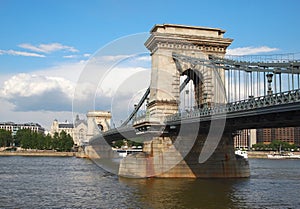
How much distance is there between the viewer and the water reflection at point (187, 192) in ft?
88.2

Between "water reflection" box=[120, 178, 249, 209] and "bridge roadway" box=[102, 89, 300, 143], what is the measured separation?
4.62 meters

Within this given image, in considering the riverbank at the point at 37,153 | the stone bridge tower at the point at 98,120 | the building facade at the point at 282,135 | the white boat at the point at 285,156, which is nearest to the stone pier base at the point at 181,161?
the riverbank at the point at 37,153

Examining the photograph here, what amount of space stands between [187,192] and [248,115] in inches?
285

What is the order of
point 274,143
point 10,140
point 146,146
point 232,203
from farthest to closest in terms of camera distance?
point 10,140, point 274,143, point 146,146, point 232,203

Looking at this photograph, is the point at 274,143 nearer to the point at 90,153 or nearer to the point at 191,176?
the point at 90,153

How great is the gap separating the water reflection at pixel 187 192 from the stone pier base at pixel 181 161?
5.03 feet

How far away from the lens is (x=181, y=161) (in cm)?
4081

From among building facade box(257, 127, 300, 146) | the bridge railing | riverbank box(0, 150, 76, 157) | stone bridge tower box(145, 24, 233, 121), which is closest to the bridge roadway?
the bridge railing

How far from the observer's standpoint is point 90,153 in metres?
109

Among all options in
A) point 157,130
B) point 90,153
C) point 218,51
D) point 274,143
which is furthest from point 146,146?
point 274,143

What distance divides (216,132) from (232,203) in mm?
12221

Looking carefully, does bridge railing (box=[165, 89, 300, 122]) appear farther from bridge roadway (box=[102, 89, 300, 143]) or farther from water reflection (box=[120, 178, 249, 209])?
water reflection (box=[120, 178, 249, 209])

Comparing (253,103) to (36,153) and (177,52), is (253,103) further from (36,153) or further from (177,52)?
(36,153)

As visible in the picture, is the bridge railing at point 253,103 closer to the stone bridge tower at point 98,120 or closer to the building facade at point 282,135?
Answer: the stone bridge tower at point 98,120
